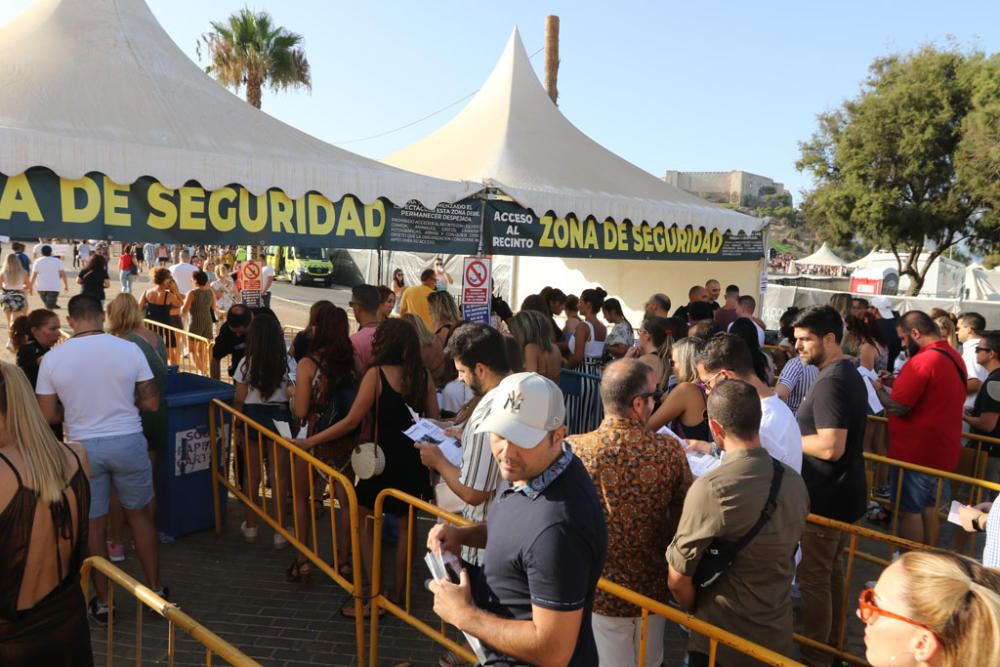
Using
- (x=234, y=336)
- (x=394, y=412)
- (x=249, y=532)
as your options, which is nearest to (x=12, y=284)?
(x=234, y=336)

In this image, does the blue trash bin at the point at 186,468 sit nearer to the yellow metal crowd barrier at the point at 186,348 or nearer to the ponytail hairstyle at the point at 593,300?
the yellow metal crowd barrier at the point at 186,348

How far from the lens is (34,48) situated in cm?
690

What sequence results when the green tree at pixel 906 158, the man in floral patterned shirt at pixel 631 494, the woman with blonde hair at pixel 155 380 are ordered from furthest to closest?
the green tree at pixel 906 158 → the woman with blonde hair at pixel 155 380 → the man in floral patterned shirt at pixel 631 494

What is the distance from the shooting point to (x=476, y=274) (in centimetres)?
845

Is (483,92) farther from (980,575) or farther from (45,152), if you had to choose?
(980,575)

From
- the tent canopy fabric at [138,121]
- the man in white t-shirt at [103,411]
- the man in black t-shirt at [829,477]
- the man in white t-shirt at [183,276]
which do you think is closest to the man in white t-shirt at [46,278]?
the man in white t-shirt at [183,276]

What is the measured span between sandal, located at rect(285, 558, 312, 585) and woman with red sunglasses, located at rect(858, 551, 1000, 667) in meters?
3.92

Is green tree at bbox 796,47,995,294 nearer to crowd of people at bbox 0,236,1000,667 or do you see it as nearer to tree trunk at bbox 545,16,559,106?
tree trunk at bbox 545,16,559,106

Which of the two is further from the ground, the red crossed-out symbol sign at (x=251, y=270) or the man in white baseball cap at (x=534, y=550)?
the red crossed-out symbol sign at (x=251, y=270)

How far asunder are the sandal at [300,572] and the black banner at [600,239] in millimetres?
5002

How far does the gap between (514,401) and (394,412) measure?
2.30 metres

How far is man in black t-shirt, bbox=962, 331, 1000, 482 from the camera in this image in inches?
224

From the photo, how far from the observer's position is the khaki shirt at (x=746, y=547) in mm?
2625

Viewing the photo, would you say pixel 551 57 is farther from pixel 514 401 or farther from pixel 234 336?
pixel 514 401
